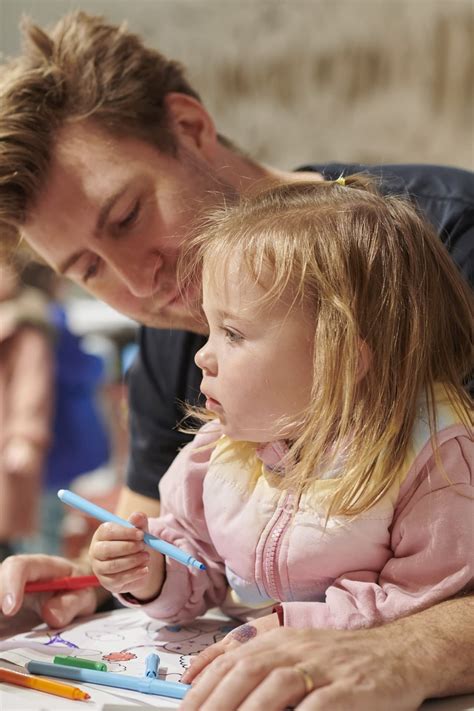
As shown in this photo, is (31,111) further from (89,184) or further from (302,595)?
(302,595)

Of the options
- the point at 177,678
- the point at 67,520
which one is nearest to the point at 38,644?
the point at 177,678

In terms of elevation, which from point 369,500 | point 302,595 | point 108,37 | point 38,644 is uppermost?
point 108,37

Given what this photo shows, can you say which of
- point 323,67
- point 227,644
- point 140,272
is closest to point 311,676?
point 227,644

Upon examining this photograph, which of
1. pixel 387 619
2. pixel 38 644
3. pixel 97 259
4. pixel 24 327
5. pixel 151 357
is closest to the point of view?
pixel 387 619

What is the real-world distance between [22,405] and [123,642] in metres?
1.53

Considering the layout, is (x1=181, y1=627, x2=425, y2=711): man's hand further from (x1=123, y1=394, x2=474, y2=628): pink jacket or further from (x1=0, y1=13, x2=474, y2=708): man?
(x1=0, y1=13, x2=474, y2=708): man

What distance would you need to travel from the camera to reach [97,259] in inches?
49.1

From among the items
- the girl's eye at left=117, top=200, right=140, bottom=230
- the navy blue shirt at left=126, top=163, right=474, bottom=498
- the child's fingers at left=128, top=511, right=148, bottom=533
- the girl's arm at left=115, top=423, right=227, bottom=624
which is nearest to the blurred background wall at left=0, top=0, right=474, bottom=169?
the navy blue shirt at left=126, top=163, right=474, bottom=498

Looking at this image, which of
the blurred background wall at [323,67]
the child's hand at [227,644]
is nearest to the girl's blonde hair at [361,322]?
the child's hand at [227,644]

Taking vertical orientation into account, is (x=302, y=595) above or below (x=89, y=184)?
below

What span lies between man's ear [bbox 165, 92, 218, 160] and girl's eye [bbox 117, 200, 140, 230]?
6.4 inches

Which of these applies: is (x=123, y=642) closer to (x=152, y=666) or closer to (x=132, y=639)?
(x=132, y=639)

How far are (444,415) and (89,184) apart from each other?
63 cm

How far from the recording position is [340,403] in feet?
2.60
